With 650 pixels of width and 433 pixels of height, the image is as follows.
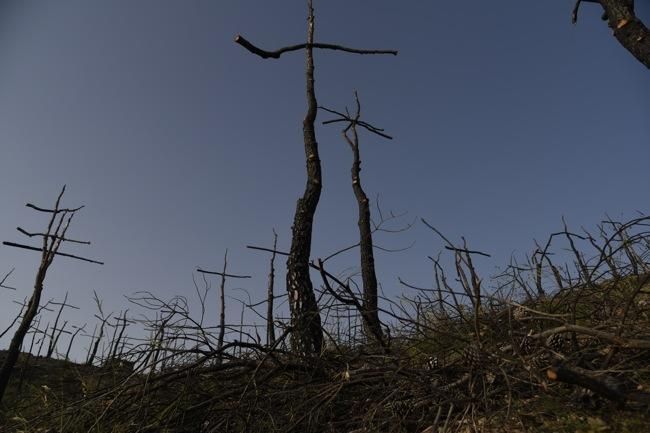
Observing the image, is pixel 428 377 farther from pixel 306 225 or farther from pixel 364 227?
pixel 364 227

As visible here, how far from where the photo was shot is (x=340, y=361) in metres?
2.19

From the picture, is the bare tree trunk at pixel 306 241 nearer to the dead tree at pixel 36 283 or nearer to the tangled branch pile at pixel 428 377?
the tangled branch pile at pixel 428 377

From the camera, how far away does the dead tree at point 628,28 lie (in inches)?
154

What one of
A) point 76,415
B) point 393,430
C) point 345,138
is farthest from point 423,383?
point 345,138

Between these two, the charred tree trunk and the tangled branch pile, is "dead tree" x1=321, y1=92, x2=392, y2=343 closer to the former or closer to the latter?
the charred tree trunk

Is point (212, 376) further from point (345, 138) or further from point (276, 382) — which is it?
point (345, 138)

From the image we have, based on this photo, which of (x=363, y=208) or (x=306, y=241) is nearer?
(x=306, y=241)

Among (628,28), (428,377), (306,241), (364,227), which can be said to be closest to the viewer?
(428,377)

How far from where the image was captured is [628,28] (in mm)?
4070

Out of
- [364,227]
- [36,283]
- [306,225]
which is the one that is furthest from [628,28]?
[36,283]

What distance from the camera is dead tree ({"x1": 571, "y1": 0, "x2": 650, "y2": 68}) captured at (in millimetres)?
3921

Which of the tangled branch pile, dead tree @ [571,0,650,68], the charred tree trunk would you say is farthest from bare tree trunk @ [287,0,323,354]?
dead tree @ [571,0,650,68]

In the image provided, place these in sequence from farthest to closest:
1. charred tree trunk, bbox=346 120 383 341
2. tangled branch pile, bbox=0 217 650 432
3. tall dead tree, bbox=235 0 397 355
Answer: charred tree trunk, bbox=346 120 383 341 → tall dead tree, bbox=235 0 397 355 → tangled branch pile, bbox=0 217 650 432

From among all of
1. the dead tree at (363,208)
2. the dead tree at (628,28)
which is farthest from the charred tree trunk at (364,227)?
the dead tree at (628,28)
